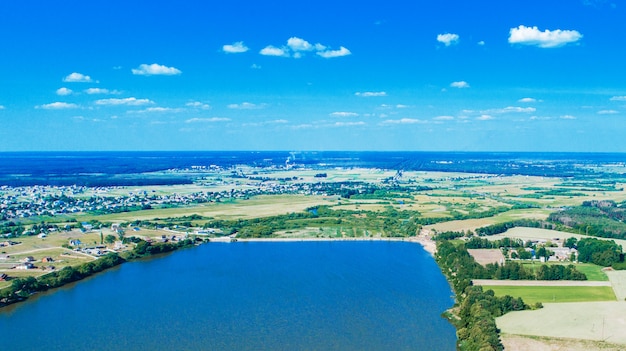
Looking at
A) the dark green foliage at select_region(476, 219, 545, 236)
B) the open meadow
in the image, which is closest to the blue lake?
the open meadow

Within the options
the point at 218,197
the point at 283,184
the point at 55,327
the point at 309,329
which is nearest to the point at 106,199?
the point at 218,197

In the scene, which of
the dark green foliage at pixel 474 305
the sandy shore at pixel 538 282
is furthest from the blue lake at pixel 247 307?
the sandy shore at pixel 538 282

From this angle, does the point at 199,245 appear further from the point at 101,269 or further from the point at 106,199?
the point at 106,199

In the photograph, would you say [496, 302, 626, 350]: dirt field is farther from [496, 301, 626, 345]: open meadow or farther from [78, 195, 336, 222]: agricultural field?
[78, 195, 336, 222]: agricultural field

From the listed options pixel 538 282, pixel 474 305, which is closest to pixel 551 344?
pixel 474 305

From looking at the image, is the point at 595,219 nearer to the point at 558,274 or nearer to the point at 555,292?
the point at 558,274
